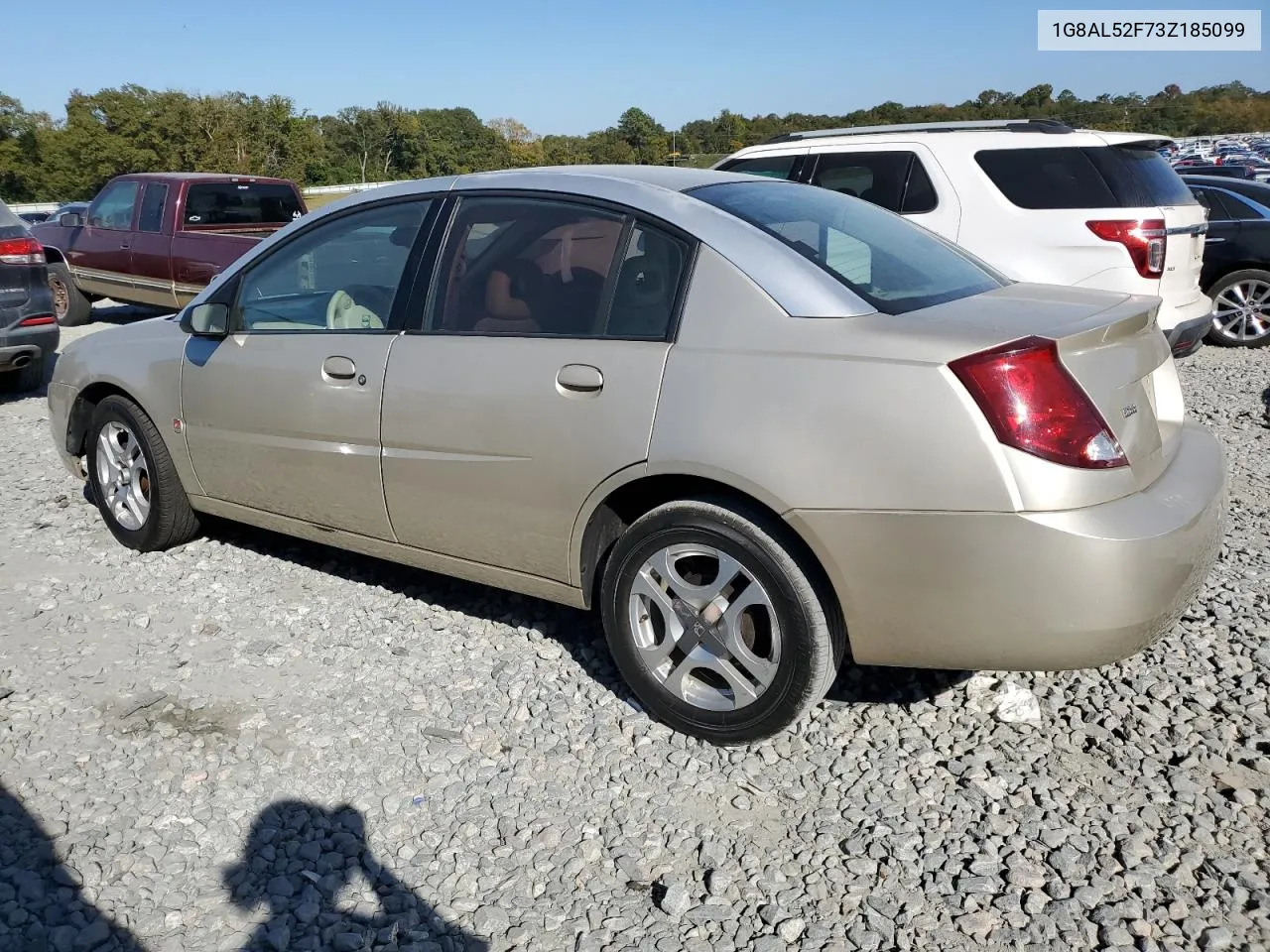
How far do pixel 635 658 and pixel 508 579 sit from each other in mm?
598

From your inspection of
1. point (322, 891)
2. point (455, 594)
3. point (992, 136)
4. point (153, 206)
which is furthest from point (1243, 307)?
point (153, 206)

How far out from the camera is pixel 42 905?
2605mm

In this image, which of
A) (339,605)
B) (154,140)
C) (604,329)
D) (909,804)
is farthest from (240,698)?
(154,140)

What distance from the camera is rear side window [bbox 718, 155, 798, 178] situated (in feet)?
26.3

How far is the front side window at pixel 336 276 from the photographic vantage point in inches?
155

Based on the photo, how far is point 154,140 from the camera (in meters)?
54.0

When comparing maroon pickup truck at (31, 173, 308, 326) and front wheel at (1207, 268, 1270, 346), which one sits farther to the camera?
maroon pickup truck at (31, 173, 308, 326)

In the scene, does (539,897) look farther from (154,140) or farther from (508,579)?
(154,140)

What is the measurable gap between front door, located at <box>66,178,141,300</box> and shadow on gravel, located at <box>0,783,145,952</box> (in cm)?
1063

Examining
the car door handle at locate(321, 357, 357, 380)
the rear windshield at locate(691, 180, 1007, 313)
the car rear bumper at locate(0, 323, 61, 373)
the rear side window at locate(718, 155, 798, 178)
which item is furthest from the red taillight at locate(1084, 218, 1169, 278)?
the car rear bumper at locate(0, 323, 61, 373)

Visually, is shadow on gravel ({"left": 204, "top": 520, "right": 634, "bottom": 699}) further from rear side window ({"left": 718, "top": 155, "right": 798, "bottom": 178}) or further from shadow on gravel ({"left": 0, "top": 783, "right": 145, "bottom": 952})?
rear side window ({"left": 718, "top": 155, "right": 798, "bottom": 178})

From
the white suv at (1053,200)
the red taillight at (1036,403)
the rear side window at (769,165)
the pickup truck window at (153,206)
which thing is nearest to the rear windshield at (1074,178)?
the white suv at (1053,200)

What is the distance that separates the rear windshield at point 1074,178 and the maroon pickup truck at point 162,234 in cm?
766

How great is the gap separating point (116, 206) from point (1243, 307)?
1231 cm
